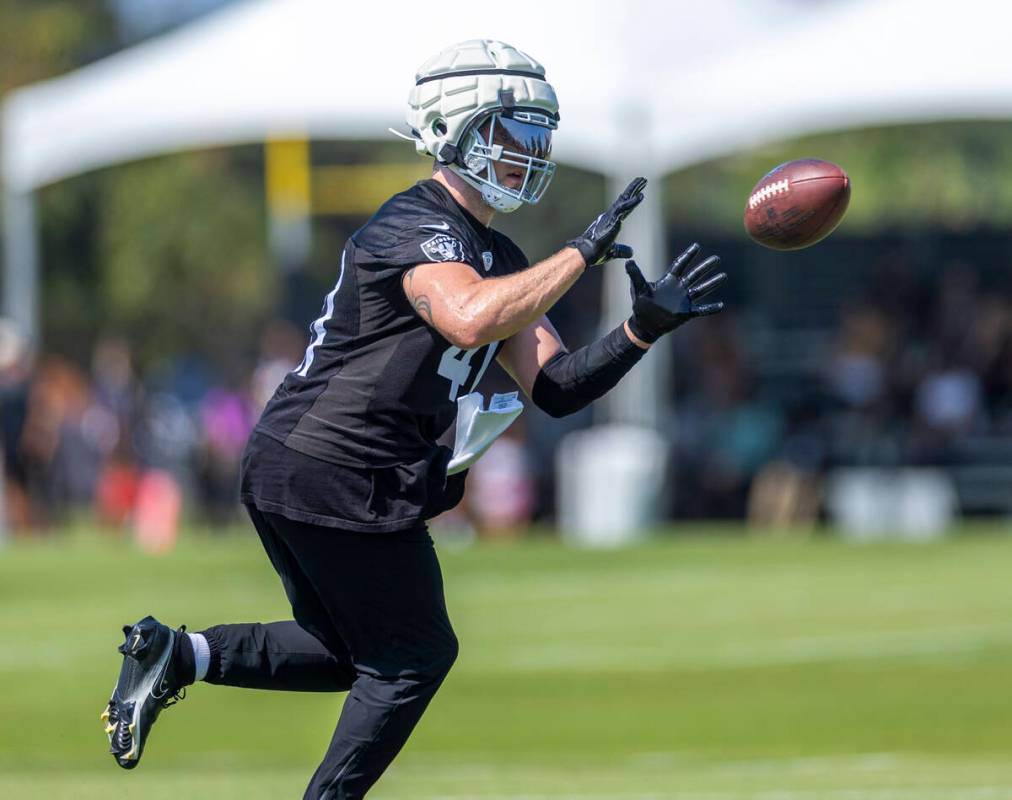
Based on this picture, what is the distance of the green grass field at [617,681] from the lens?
862 centimetres

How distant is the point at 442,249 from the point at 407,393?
1.29ft

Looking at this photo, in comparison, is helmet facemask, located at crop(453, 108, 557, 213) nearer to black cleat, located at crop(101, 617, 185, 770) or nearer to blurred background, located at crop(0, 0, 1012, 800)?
black cleat, located at crop(101, 617, 185, 770)

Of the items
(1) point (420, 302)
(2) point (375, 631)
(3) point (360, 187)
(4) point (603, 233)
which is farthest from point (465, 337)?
(3) point (360, 187)

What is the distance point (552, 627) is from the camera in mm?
13844

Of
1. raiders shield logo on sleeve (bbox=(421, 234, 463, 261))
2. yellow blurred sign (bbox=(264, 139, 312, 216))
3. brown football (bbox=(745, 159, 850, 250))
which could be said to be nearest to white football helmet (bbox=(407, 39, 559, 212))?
raiders shield logo on sleeve (bbox=(421, 234, 463, 261))

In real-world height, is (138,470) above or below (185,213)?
below

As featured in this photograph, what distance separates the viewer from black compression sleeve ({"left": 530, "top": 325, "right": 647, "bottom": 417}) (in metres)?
5.67

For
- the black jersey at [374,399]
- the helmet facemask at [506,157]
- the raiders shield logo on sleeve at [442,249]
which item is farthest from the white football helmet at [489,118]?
the raiders shield logo on sleeve at [442,249]

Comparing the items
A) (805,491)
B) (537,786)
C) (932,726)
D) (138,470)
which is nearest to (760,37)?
(805,491)

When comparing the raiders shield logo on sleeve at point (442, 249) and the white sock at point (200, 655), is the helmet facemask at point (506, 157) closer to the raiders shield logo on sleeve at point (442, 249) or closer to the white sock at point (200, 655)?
the raiders shield logo on sleeve at point (442, 249)

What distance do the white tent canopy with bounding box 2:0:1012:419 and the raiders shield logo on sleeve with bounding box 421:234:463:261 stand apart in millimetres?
12324

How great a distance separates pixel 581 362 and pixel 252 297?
106ft

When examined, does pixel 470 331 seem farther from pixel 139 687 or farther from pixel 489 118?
pixel 139 687

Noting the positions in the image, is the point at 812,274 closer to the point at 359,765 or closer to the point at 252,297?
the point at 252,297
